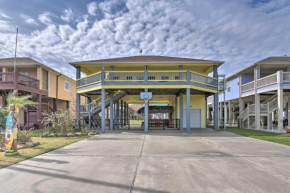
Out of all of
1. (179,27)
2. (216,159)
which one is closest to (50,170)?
(216,159)

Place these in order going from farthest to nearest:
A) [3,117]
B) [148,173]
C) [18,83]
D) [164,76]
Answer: [164,76] → [18,83] → [3,117] → [148,173]

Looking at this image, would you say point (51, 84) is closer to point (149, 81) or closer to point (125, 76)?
point (125, 76)

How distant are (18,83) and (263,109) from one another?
2320cm

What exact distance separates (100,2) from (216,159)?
36.8 ft

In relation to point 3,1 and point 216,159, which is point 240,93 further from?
point 3,1

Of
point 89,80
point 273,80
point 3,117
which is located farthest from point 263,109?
point 3,117

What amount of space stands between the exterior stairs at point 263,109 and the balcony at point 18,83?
2219 cm

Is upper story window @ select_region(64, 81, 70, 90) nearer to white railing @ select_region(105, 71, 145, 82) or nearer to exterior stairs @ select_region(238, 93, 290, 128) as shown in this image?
white railing @ select_region(105, 71, 145, 82)

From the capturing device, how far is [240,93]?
23578 mm

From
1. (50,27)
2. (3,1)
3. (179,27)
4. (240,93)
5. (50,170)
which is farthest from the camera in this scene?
(240,93)

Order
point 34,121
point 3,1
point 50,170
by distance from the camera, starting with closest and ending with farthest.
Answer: point 50,170 < point 3,1 < point 34,121

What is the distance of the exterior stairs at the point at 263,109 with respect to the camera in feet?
62.1

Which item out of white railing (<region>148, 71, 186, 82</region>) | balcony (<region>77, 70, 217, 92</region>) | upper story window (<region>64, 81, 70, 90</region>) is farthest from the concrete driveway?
upper story window (<region>64, 81, 70, 90</region>)

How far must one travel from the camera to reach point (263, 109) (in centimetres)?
1991
